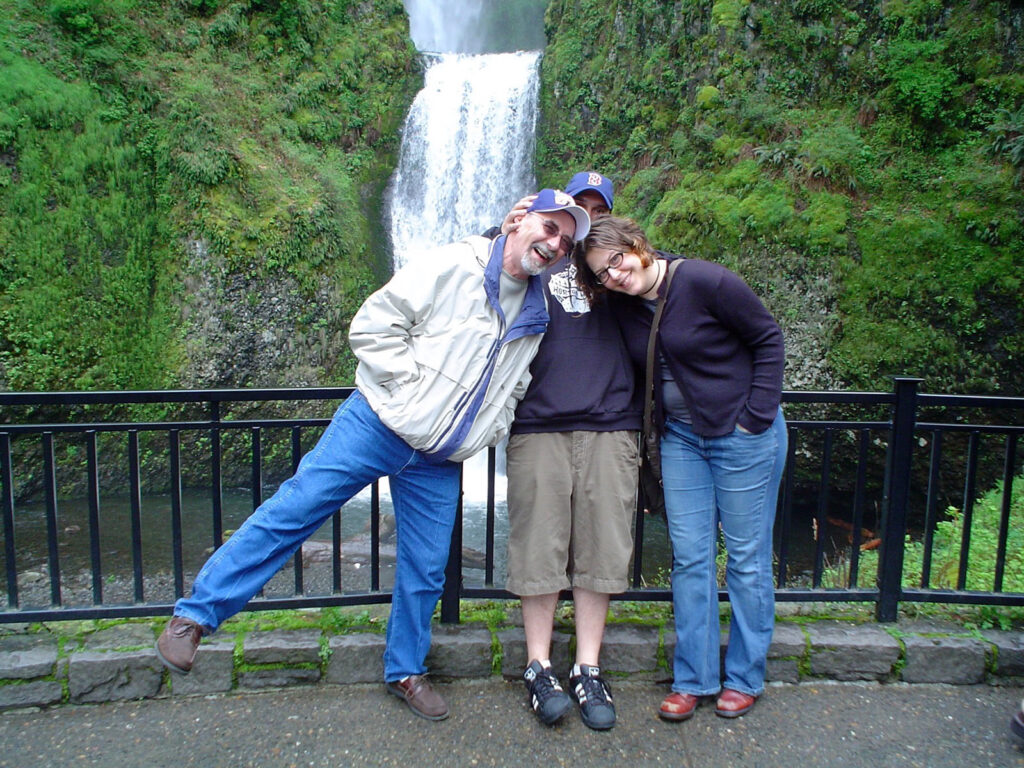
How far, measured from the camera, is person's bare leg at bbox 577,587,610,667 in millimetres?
3176

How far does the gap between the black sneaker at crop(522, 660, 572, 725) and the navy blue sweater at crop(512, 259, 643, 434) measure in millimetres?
1051

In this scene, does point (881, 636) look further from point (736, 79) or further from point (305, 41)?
point (305, 41)

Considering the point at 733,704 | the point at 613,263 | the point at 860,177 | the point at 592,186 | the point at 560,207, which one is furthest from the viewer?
the point at 860,177

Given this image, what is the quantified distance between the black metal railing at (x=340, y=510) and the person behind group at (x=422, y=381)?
396 mm

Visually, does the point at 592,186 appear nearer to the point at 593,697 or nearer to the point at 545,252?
the point at 545,252

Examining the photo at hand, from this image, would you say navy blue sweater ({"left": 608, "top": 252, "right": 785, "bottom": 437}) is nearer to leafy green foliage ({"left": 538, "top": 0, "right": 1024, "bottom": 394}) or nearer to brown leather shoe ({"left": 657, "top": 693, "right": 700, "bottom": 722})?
brown leather shoe ({"left": 657, "top": 693, "right": 700, "bottom": 722})

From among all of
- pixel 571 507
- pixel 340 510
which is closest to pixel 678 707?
pixel 571 507

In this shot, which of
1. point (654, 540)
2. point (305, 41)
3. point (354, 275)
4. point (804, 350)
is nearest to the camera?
point (654, 540)

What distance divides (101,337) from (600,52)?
1256cm

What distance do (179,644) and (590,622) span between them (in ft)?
5.40

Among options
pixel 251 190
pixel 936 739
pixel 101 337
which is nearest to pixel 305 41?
pixel 251 190

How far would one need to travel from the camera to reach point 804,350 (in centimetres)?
1055

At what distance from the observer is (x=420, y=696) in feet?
10.2

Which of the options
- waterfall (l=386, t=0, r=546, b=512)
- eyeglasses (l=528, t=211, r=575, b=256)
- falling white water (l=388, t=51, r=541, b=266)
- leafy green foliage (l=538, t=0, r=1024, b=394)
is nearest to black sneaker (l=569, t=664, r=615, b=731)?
eyeglasses (l=528, t=211, r=575, b=256)
